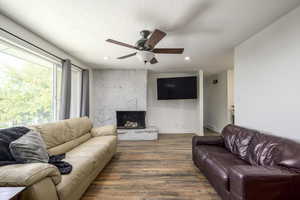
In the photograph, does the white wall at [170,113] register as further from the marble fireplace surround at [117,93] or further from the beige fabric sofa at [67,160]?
the beige fabric sofa at [67,160]

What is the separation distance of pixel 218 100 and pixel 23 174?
6619mm

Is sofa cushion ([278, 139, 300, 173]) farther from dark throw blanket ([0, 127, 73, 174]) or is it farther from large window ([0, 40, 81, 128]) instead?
large window ([0, 40, 81, 128])

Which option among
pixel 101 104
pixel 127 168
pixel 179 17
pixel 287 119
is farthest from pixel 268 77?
pixel 101 104

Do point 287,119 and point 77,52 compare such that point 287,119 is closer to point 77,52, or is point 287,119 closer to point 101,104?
point 77,52

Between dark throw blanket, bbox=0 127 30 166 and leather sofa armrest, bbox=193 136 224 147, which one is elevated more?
dark throw blanket, bbox=0 127 30 166

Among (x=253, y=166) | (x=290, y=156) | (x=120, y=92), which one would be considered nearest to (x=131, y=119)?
(x=120, y=92)

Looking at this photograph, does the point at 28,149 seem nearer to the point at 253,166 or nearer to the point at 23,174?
the point at 23,174

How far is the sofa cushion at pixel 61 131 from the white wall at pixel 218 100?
4.93m

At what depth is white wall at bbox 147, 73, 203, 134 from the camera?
6.42 metres

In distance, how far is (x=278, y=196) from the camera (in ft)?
4.80

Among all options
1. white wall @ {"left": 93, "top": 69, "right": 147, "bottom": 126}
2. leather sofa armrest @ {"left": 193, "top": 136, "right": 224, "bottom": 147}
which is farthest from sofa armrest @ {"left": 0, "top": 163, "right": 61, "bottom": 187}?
white wall @ {"left": 93, "top": 69, "right": 147, "bottom": 126}

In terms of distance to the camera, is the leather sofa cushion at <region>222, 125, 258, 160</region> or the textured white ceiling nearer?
the textured white ceiling

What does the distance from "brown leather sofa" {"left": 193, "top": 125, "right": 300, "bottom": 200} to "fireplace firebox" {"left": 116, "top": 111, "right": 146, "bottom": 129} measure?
10.3 feet

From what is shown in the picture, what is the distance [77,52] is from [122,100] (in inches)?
94.2
